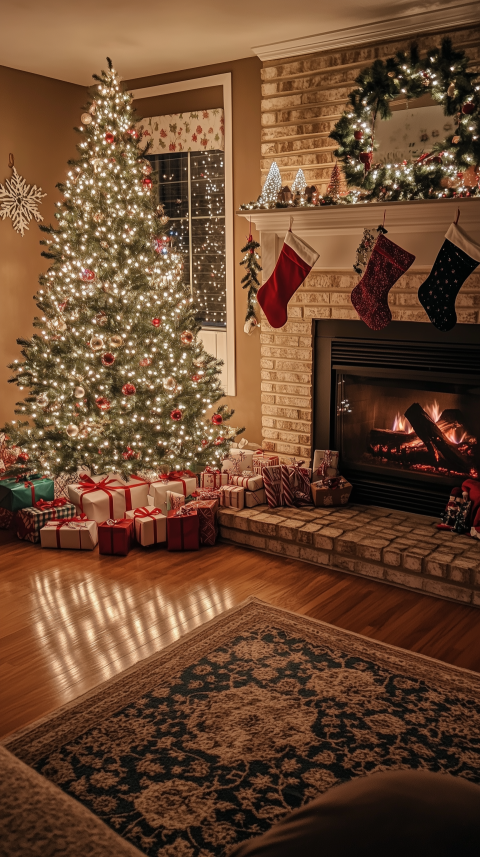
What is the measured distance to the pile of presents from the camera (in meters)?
4.11

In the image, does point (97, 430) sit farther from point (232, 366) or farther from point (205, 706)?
point (205, 706)

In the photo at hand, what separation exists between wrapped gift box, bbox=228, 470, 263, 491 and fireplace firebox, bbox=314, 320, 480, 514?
1.70 ft

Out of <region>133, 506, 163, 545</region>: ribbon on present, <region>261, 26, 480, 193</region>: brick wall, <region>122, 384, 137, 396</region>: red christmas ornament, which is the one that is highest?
<region>261, 26, 480, 193</region>: brick wall

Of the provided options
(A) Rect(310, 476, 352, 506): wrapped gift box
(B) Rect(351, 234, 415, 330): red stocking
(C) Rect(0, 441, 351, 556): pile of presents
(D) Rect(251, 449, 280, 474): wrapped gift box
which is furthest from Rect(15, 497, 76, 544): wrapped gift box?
(B) Rect(351, 234, 415, 330): red stocking

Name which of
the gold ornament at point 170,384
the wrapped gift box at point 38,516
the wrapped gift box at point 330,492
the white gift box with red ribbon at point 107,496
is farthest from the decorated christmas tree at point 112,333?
the wrapped gift box at point 330,492

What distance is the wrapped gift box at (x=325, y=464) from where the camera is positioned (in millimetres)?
4410

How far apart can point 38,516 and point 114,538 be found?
22.3 inches

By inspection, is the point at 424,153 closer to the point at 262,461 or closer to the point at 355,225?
the point at 355,225

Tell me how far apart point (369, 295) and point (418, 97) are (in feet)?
3.59

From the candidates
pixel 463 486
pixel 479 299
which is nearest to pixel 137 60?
pixel 479 299

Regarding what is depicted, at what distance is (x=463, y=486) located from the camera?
3.86 m

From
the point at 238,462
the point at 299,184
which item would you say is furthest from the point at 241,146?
the point at 238,462

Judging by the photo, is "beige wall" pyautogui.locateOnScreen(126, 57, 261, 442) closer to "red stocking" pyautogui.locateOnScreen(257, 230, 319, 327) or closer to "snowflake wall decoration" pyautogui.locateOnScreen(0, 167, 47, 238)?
"red stocking" pyautogui.locateOnScreen(257, 230, 319, 327)

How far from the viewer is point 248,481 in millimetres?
4336
